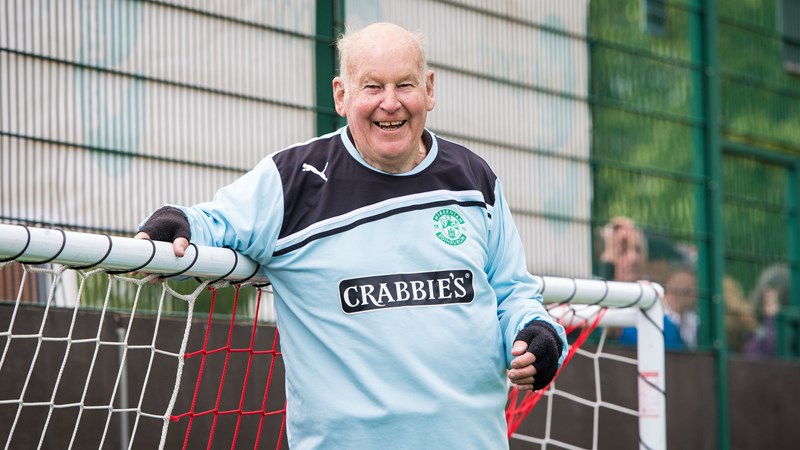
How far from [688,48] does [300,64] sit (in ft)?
9.16

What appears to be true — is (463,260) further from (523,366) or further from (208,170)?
(208,170)

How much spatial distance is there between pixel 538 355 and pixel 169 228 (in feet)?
2.86

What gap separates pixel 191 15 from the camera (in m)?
4.75

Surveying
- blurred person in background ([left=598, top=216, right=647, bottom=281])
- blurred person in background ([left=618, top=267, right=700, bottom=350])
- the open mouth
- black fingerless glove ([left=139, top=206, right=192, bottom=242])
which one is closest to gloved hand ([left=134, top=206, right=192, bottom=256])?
black fingerless glove ([left=139, top=206, right=192, bottom=242])

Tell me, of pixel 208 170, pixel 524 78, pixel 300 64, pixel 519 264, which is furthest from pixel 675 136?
pixel 519 264

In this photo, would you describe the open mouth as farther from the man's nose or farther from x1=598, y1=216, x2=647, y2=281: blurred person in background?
x1=598, y1=216, x2=647, y2=281: blurred person in background

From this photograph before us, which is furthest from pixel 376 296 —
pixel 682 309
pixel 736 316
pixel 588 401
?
pixel 736 316

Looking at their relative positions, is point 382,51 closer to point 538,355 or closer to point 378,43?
point 378,43

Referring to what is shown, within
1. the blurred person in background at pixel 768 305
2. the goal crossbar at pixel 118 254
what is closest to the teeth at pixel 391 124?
the goal crossbar at pixel 118 254

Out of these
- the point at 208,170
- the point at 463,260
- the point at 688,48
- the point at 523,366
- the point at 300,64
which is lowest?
the point at 523,366

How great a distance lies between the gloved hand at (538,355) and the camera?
271 cm

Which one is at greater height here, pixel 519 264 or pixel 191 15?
pixel 191 15

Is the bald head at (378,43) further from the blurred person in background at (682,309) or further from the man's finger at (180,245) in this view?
the blurred person in background at (682,309)

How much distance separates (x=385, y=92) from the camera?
273 centimetres
